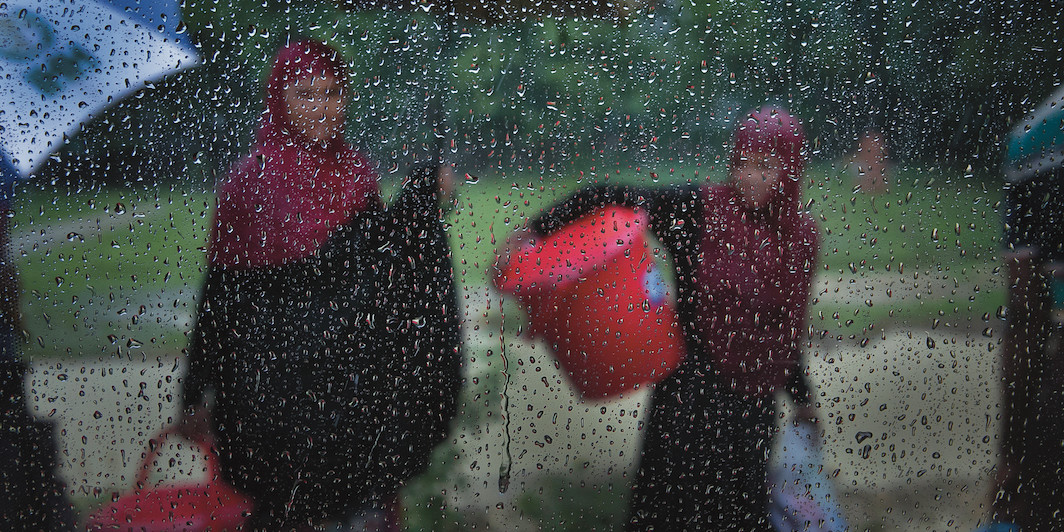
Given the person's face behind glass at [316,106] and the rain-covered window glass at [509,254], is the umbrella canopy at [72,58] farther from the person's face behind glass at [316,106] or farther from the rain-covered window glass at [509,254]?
the person's face behind glass at [316,106]

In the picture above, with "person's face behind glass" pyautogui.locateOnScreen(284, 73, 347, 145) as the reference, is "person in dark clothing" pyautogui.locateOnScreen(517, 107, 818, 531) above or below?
below

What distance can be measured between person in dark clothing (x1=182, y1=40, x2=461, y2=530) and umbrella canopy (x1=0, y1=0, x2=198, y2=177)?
0.19 meters

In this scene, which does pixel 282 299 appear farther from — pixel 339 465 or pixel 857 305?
pixel 857 305

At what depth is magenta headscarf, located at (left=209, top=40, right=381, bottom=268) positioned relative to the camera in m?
0.99

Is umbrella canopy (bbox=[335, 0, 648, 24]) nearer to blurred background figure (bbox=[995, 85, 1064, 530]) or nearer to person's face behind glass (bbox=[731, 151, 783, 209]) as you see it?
person's face behind glass (bbox=[731, 151, 783, 209])

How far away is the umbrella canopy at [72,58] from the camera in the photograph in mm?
967

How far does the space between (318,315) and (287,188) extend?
0.21 metres

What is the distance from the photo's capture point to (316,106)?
38.9 inches

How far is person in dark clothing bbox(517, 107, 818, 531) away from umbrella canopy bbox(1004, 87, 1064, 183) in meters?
0.36

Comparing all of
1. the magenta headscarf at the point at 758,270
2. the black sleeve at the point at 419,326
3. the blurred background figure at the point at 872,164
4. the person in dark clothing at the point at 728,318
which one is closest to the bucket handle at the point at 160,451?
the black sleeve at the point at 419,326

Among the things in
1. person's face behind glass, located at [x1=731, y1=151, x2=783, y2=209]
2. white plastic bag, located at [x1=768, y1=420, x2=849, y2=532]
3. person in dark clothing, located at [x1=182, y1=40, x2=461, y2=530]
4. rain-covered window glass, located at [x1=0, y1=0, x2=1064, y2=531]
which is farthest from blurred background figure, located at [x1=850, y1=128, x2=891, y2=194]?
person in dark clothing, located at [x1=182, y1=40, x2=461, y2=530]

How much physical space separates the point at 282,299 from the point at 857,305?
951 millimetres

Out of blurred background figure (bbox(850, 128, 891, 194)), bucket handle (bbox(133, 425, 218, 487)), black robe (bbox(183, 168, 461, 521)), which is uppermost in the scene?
blurred background figure (bbox(850, 128, 891, 194))

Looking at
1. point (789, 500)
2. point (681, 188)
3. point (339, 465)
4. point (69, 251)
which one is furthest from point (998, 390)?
point (69, 251)
